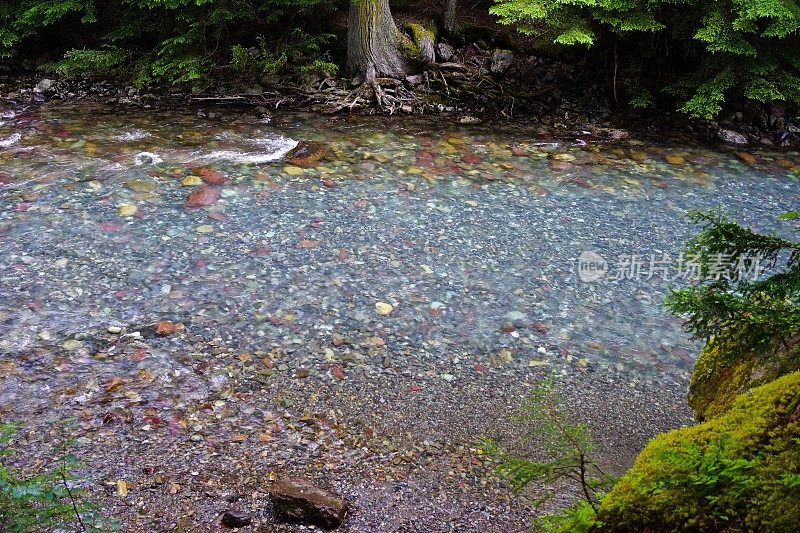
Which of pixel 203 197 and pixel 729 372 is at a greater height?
pixel 729 372

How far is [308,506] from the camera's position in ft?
10.4

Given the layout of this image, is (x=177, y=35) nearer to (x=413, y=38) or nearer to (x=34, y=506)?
(x=413, y=38)

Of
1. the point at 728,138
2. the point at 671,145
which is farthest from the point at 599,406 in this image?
the point at 728,138

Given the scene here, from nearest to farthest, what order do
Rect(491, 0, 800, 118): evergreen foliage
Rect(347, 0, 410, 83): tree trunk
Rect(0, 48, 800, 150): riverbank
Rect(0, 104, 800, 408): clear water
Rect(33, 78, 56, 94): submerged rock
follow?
Rect(0, 104, 800, 408): clear water < Rect(491, 0, 800, 118): evergreen foliage < Rect(0, 48, 800, 150): riverbank < Rect(347, 0, 410, 83): tree trunk < Rect(33, 78, 56, 94): submerged rock

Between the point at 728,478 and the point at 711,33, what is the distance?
8.00 meters

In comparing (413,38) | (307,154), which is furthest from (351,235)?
(413,38)

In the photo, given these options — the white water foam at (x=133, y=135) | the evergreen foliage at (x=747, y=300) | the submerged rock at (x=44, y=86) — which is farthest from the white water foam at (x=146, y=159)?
the evergreen foliage at (x=747, y=300)

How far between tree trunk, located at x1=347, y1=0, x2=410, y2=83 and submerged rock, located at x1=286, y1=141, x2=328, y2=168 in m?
2.11

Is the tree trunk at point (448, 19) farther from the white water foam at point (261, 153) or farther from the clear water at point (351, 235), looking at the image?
the white water foam at point (261, 153)

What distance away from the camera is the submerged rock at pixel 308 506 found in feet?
10.4

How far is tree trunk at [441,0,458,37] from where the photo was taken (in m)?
10.6

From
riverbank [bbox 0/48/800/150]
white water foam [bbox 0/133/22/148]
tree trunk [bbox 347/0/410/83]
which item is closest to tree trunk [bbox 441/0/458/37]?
riverbank [bbox 0/48/800/150]

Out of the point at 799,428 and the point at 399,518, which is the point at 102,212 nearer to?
the point at 399,518

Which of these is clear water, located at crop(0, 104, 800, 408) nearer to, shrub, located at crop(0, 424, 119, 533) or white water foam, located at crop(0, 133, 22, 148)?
white water foam, located at crop(0, 133, 22, 148)
